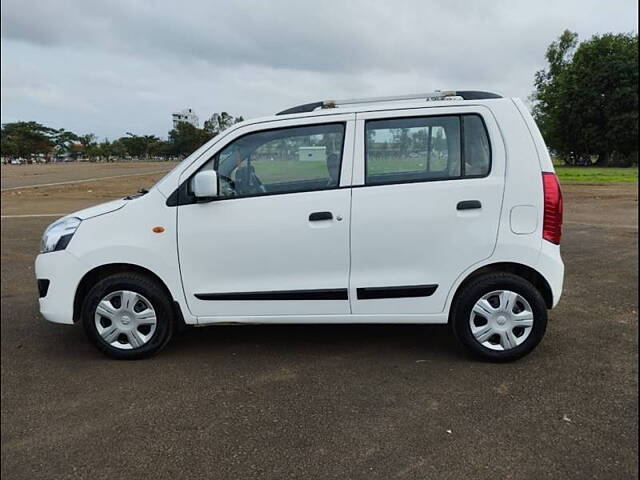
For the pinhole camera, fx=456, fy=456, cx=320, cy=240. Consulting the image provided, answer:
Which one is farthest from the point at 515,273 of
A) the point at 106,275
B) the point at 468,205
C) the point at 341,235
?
the point at 106,275

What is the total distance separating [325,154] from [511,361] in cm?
210

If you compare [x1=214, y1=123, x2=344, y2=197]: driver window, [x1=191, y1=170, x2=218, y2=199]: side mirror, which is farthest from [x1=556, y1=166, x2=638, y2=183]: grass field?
[x1=191, y1=170, x2=218, y2=199]: side mirror

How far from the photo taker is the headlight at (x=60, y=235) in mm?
3457

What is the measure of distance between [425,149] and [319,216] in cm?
94

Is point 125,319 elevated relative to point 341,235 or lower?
lower

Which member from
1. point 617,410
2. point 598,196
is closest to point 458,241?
point 617,410

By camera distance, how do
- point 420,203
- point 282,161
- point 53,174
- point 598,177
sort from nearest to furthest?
1. point 420,203
2. point 282,161
3. point 598,177
4. point 53,174

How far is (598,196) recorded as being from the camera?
16203mm

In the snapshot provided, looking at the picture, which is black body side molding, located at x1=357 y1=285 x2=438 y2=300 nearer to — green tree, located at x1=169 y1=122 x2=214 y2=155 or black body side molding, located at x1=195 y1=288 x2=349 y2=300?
black body side molding, located at x1=195 y1=288 x2=349 y2=300

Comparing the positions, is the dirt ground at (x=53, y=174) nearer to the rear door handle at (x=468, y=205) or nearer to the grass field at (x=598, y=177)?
the rear door handle at (x=468, y=205)

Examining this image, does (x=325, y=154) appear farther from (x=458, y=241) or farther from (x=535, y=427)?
(x=535, y=427)

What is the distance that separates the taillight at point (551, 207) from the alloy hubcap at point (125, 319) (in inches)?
118

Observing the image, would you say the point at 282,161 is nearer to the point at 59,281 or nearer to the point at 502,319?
the point at 59,281

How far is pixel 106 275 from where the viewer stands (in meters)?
3.58
